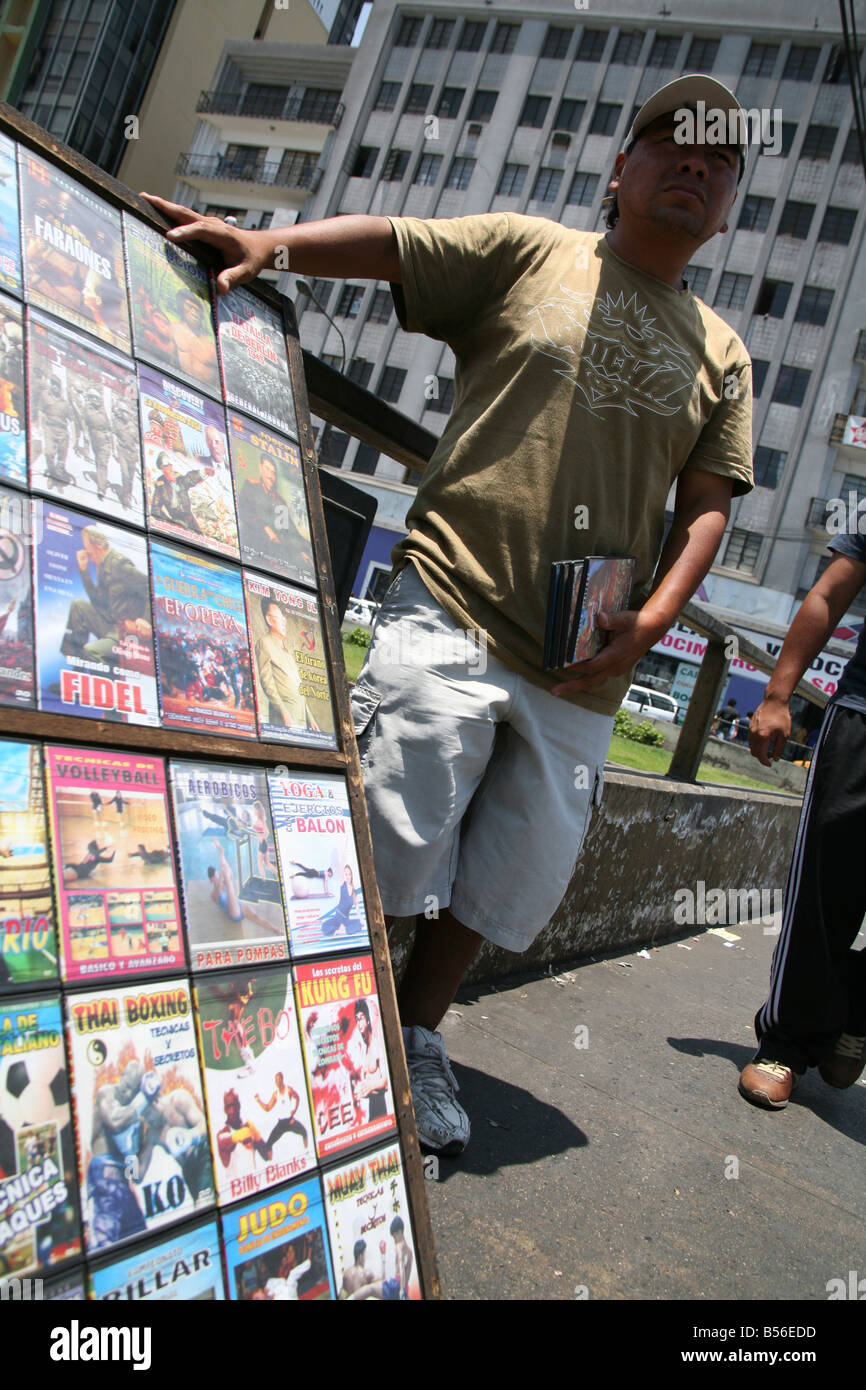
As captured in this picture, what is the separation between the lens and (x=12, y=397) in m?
1.14

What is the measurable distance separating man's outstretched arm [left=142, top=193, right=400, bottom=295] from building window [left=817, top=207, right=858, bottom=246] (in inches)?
1336

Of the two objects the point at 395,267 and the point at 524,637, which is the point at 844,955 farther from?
the point at 395,267

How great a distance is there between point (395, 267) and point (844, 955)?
2328 mm

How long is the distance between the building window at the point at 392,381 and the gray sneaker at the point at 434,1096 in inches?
1297

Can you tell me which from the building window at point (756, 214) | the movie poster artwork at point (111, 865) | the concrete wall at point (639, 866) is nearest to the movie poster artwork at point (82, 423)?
the movie poster artwork at point (111, 865)

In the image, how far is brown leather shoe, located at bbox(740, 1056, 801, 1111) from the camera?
272cm

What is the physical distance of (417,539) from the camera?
200cm

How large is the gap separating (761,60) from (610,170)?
28.1ft

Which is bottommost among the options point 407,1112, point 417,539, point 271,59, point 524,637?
point 407,1112

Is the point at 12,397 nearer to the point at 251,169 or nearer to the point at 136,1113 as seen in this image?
the point at 136,1113

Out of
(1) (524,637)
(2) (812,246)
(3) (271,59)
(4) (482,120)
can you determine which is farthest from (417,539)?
(3) (271,59)

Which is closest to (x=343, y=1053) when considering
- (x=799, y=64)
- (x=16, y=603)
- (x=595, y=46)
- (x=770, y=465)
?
(x=16, y=603)

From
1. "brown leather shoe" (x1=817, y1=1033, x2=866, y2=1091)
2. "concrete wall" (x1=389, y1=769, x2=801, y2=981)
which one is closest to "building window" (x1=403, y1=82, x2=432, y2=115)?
"concrete wall" (x1=389, y1=769, x2=801, y2=981)

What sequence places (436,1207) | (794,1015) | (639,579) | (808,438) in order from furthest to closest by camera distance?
(808,438) → (794,1015) → (639,579) → (436,1207)
